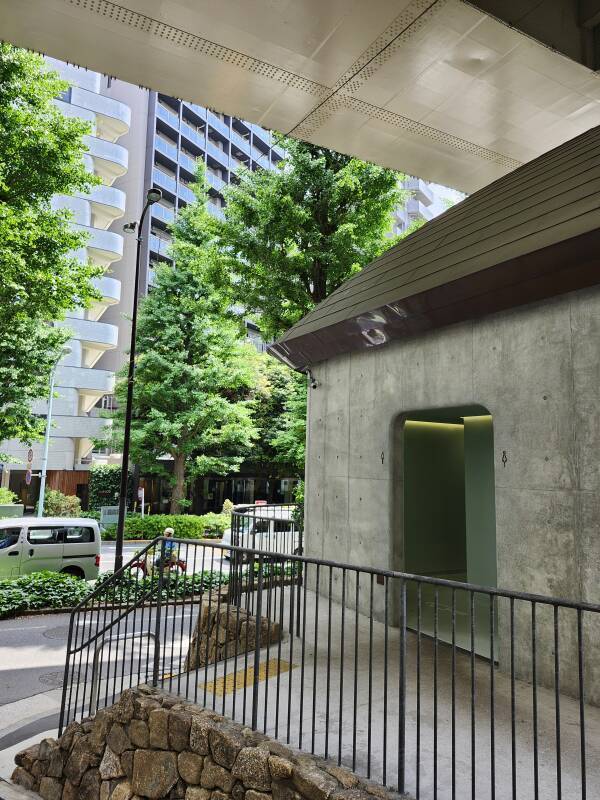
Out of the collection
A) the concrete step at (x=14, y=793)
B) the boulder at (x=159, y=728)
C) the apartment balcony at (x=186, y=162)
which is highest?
the apartment balcony at (x=186, y=162)

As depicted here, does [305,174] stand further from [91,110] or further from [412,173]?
[91,110]

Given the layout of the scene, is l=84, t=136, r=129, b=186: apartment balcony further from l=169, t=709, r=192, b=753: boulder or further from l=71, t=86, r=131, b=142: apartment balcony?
l=169, t=709, r=192, b=753: boulder

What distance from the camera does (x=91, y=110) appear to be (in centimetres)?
3978

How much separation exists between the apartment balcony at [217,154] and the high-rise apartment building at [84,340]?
21513 millimetres

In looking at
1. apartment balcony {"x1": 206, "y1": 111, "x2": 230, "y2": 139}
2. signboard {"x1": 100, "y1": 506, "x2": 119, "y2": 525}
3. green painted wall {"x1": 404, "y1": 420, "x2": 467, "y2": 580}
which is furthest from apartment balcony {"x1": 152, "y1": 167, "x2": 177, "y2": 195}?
green painted wall {"x1": 404, "y1": 420, "x2": 467, "y2": 580}

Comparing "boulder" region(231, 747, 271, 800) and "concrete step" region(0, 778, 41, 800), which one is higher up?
"boulder" region(231, 747, 271, 800)

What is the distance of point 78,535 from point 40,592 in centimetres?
226

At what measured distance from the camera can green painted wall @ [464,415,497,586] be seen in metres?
8.35

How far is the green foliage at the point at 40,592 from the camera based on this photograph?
1261 cm

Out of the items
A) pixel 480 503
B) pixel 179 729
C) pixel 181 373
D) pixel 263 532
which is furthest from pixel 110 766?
pixel 181 373

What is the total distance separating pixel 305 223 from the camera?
15.9 m

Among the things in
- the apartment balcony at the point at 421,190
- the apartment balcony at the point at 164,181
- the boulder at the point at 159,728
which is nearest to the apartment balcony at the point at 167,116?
the apartment balcony at the point at 164,181

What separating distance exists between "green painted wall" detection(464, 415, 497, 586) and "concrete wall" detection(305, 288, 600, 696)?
1.34 m

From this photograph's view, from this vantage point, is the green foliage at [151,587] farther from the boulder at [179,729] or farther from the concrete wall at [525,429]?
the concrete wall at [525,429]
